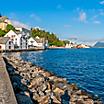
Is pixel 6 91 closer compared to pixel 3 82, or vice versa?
pixel 6 91

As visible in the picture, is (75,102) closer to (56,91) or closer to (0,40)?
(56,91)

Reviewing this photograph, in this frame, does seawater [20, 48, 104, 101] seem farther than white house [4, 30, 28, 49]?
No

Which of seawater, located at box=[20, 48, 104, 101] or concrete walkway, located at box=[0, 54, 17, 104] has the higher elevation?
concrete walkway, located at box=[0, 54, 17, 104]

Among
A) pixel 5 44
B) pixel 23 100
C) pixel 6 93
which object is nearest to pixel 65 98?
pixel 23 100

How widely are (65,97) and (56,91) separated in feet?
5.43

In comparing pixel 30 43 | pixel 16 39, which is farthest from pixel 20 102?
pixel 30 43

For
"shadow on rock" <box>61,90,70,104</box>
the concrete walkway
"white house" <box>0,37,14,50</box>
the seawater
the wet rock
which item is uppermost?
"white house" <box>0,37,14,50</box>

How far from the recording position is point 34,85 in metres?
24.5

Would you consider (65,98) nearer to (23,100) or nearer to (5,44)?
(23,100)

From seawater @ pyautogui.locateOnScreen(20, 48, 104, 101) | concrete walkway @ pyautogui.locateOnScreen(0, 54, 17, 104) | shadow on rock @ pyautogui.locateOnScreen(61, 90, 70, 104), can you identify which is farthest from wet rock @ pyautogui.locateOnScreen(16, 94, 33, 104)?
seawater @ pyautogui.locateOnScreen(20, 48, 104, 101)

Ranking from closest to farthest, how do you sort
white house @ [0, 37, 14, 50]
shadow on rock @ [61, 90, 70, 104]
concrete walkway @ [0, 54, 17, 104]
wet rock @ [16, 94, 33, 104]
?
1. concrete walkway @ [0, 54, 17, 104]
2. wet rock @ [16, 94, 33, 104]
3. shadow on rock @ [61, 90, 70, 104]
4. white house @ [0, 37, 14, 50]

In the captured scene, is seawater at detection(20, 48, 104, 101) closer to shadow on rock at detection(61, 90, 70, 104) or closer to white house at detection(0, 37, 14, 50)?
shadow on rock at detection(61, 90, 70, 104)

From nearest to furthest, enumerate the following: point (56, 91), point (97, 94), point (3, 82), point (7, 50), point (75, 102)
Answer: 1. point (3, 82)
2. point (75, 102)
3. point (56, 91)
4. point (97, 94)
5. point (7, 50)

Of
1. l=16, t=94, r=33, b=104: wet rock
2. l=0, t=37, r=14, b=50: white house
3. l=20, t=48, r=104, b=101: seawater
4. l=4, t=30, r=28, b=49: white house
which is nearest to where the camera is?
l=16, t=94, r=33, b=104: wet rock
